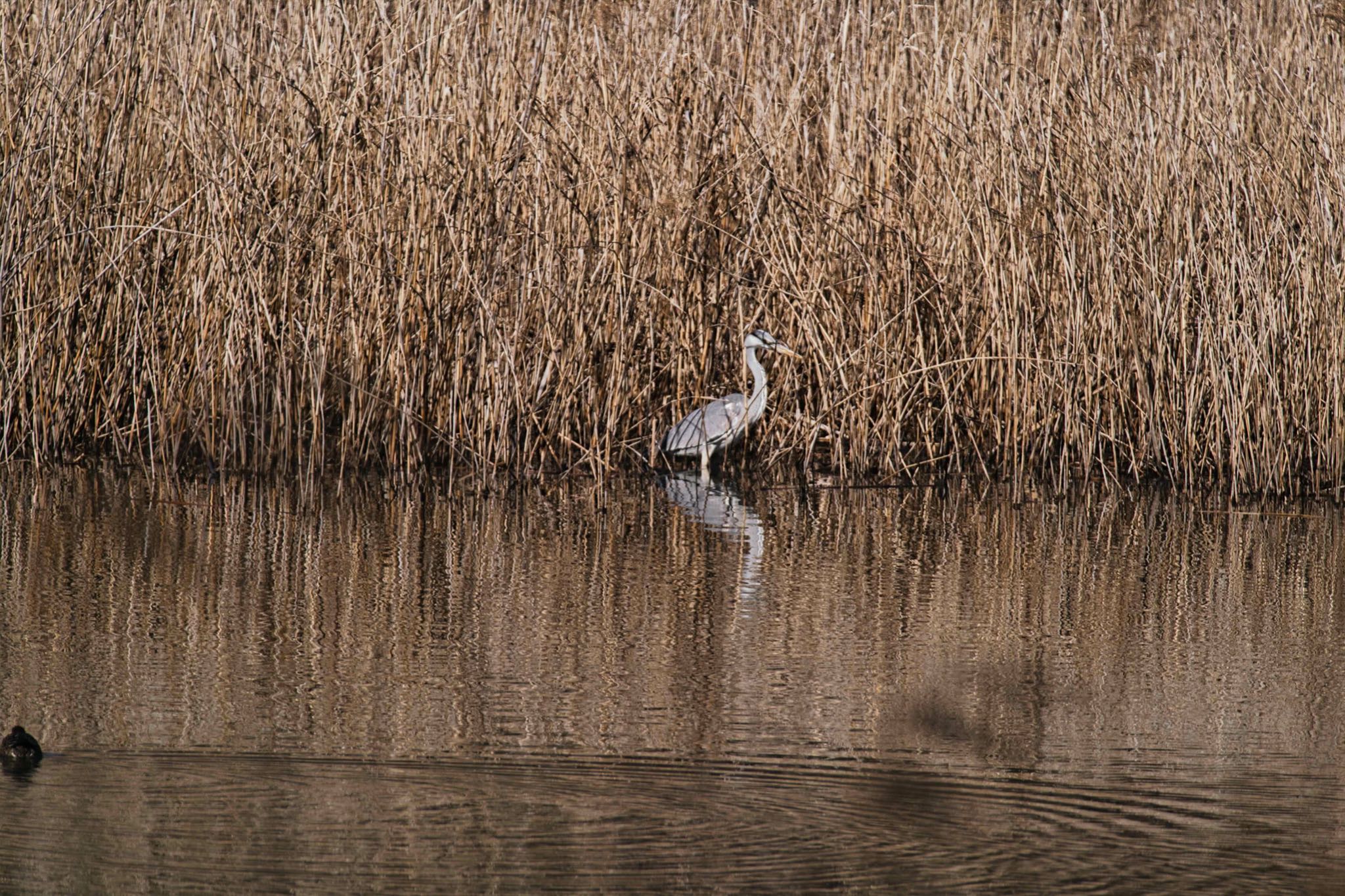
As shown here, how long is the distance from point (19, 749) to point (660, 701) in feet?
3.24

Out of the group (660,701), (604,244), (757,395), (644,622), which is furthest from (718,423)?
(660,701)

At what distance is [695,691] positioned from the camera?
115 inches

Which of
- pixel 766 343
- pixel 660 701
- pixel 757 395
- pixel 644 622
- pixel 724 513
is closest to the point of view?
pixel 660 701

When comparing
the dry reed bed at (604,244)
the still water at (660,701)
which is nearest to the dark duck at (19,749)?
the still water at (660,701)

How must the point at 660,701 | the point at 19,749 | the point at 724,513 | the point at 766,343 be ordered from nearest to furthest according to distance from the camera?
the point at 19,749
the point at 660,701
the point at 724,513
the point at 766,343

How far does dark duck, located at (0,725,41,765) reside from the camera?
2352 millimetres

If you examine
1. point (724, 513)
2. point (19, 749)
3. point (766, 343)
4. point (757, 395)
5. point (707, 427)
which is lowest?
point (19, 749)

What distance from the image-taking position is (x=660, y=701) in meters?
2.83

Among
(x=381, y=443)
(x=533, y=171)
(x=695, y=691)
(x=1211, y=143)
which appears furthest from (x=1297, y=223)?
(x=695, y=691)

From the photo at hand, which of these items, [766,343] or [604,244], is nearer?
[604,244]

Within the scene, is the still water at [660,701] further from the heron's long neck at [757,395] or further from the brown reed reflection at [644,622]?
the heron's long neck at [757,395]

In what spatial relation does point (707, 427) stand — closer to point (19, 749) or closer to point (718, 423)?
point (718, 423)

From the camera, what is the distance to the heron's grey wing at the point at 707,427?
571 cm

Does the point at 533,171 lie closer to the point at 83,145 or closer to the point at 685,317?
the point at 685,317
